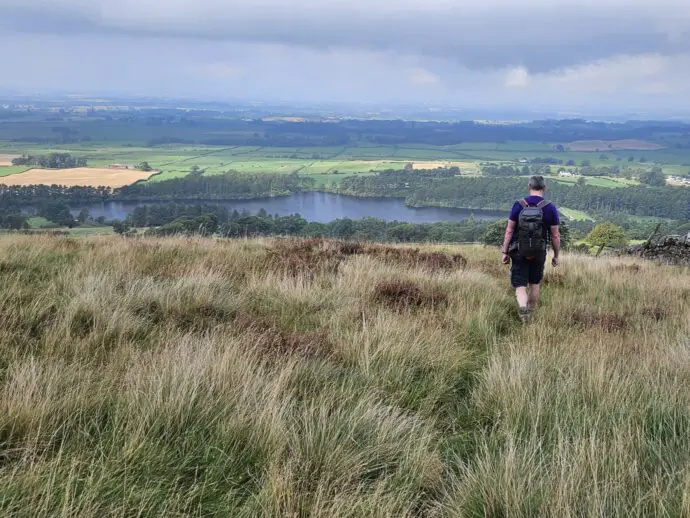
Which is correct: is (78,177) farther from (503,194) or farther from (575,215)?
(575,215)

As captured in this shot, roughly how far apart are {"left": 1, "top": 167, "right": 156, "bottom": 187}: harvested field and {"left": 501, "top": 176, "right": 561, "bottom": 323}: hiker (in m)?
58.1

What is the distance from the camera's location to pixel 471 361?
3.79 metres

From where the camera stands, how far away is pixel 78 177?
5962cm

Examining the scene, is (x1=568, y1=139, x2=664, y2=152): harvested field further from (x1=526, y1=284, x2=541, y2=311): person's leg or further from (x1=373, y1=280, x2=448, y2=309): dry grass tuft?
(x1=373, y1=280, x2=448, y2=309): dry grass tuft

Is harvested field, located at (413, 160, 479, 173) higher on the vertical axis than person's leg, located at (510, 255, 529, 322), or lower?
higher

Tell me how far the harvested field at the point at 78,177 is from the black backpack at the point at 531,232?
2294 inches

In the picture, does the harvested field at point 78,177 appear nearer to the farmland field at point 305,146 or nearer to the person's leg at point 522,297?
the farmland field at point 305,146

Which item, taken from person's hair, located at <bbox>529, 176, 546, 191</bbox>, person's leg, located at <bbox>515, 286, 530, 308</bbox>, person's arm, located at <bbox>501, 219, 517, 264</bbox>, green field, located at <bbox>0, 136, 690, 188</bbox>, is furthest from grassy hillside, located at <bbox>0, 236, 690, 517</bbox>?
green field, located at <bbox>0, 136, 690, 188</bbox>

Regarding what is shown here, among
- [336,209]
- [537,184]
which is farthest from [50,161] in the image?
[537,184]

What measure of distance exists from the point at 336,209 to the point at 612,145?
395 feet

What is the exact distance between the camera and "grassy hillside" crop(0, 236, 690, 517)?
6.33ft

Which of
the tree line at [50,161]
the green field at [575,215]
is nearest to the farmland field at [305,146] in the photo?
the tree line at [50,161]

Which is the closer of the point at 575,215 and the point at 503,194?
the point at 575,215

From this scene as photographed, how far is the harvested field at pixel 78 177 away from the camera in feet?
180
